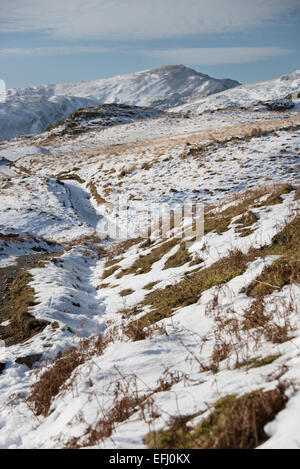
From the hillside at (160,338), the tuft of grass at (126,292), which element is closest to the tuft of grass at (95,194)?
the hillside at (160,338)

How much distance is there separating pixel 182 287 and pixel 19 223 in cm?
1657

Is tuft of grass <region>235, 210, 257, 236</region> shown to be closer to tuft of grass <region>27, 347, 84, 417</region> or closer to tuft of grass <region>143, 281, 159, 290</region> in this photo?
tuft of grass <region>143, 281, 159, 290</region>

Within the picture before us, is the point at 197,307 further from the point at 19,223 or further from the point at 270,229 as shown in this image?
the point at 19,223

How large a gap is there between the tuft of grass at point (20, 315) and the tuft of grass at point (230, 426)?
16.7ft

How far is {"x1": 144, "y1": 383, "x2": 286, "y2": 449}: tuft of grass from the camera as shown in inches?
82.4

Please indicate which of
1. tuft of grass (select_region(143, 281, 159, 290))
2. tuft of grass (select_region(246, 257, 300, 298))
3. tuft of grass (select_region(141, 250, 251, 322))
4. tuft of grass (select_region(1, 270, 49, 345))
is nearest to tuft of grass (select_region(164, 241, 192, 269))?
tuft of grass (select_region(143, 281, 159, 290))

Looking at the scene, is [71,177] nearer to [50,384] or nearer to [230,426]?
[50,384]

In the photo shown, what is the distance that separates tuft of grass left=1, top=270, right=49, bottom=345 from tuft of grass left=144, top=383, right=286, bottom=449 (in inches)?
201

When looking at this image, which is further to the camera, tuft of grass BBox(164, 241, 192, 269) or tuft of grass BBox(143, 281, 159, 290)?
tuft of grass BBox(164, 241, 192, 269)

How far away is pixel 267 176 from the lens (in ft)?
69.1

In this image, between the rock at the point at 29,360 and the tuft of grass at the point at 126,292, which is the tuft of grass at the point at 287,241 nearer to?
the tuft of grass at the point at 126,292

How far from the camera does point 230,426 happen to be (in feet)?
7.01

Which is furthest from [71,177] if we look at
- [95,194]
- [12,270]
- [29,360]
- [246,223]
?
[29,360]

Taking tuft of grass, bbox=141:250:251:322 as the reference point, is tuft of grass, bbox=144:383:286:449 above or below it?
above
